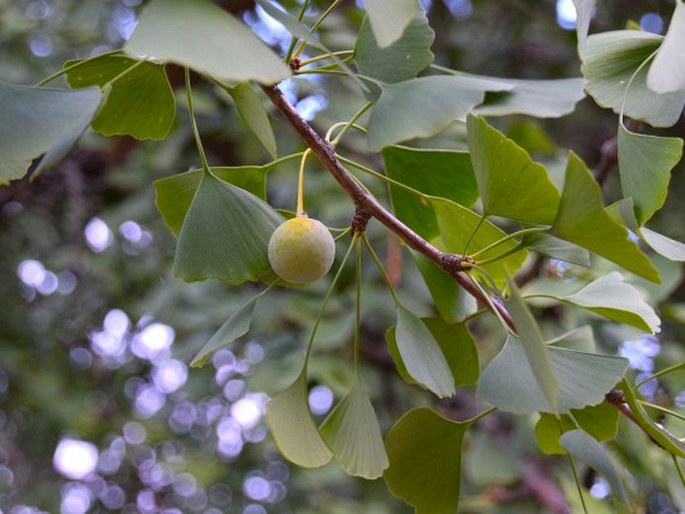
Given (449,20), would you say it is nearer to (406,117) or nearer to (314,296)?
(314,296)

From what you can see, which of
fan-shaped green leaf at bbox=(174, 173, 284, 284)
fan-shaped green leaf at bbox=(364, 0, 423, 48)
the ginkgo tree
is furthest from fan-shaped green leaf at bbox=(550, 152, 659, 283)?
fan-shaped green leaf at bbox=(174, 173, 284, 284)

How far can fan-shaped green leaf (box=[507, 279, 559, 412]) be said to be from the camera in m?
0.42

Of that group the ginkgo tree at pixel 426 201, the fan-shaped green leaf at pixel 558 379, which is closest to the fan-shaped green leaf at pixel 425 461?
the ginkgo tree at pixel 426 201

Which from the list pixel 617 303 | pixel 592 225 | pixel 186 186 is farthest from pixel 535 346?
pixel 186 186

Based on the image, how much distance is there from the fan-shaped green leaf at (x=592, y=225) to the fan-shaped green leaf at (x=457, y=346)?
0.19m

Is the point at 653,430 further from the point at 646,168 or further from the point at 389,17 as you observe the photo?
the point at 389,17

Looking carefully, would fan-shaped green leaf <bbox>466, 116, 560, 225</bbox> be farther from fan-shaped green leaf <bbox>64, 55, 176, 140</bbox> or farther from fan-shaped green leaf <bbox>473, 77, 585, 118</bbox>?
fan-shaped green leaf <bbox>64, 55, 176, 140</bbox>

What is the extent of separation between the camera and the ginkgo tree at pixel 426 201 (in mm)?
419

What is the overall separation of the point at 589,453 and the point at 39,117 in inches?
13.6

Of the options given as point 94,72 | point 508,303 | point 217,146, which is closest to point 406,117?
point 508,303

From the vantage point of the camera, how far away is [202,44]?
0.36m

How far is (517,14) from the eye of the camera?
7.34 ft

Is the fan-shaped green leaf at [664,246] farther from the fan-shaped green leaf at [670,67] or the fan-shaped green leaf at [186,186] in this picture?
the fan-shaped green leaf at [186,186]

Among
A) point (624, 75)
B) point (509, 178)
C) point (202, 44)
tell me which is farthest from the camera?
point (624, 75)
